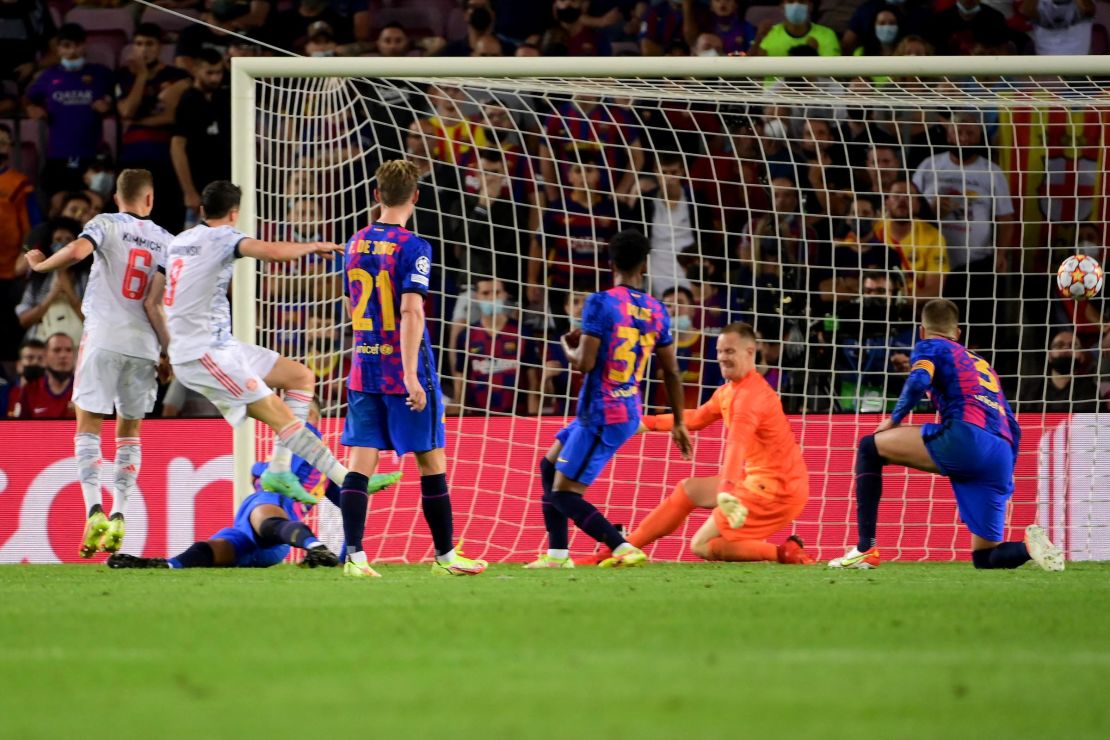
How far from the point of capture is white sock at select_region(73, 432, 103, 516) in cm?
812

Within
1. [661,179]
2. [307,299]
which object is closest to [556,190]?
[661,179]

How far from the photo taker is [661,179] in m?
11.3

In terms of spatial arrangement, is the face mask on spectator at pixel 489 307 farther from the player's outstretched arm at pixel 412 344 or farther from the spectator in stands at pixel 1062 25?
the spectator in stands at pixel 1062 25

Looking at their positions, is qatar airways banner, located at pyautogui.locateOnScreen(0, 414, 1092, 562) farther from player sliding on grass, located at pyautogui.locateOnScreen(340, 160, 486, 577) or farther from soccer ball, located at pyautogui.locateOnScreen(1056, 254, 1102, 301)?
player sliding on grass, located at pyautogui.locateOnScreen(340, 160, 486, 577)

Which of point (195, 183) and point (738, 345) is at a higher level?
point (195, 183)

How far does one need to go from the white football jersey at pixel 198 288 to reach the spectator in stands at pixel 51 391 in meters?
3.70

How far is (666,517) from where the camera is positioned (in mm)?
9383

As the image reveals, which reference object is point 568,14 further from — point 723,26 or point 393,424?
point 393,424

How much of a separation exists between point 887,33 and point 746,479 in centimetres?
519

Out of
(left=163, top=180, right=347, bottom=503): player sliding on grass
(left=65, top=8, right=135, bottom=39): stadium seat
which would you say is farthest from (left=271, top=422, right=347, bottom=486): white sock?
(left=65, top=8, right=135, bottom=39): stadium seat

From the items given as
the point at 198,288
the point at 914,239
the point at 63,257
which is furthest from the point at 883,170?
the point at 63,257

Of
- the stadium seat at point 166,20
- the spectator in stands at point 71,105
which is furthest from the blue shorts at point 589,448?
the stadium seat at point 166,20

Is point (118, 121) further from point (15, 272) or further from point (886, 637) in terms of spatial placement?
point (886, 637)

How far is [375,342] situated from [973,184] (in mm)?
5698
